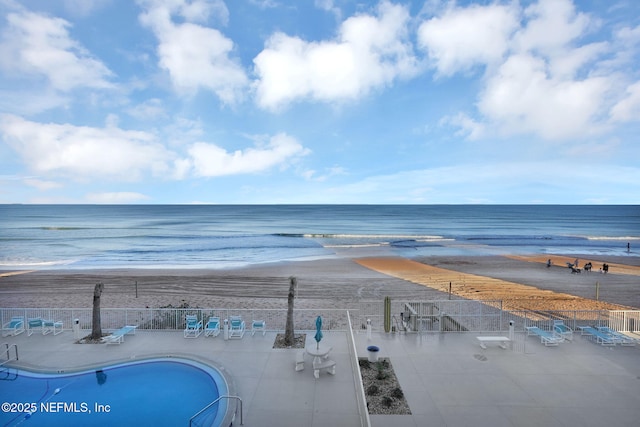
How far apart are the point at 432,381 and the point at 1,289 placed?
2765cm

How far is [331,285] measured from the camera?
72.3ft

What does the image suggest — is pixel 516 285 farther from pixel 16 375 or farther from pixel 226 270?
pixel 16 375

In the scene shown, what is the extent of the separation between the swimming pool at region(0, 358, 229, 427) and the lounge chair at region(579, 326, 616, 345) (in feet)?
39.3

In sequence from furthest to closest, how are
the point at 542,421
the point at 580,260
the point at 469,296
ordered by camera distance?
the point at 580,260
the point at 469,296
the point at 542,421

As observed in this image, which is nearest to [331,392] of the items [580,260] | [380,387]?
[380,387]

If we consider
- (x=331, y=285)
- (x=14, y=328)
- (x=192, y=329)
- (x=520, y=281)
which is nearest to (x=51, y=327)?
(x=14, y=328)

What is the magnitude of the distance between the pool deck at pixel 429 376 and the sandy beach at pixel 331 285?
6827mm

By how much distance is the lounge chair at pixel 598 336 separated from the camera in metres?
10.5

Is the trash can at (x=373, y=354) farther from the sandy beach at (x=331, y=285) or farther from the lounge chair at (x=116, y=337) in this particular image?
the lounge chair at (x=116, y=337)

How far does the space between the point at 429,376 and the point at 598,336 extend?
6.68 meters

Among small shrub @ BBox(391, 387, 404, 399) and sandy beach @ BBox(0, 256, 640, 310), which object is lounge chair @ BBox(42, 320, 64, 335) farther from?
small shrub @ BBox(391, 387, 404, 399)

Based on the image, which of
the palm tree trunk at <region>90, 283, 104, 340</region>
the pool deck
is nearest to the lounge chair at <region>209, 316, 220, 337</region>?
the pool deck

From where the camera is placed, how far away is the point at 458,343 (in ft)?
35.2

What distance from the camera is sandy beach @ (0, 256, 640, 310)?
60.1 ft
